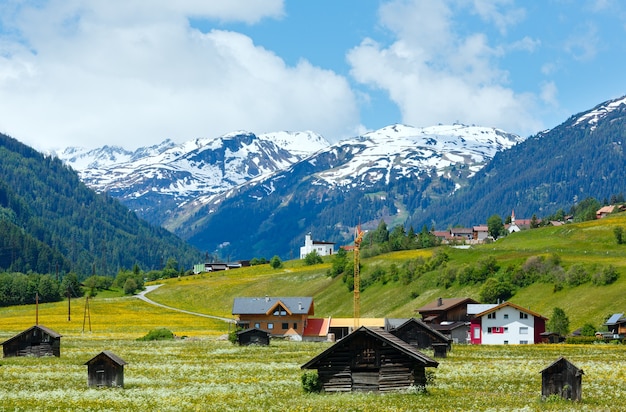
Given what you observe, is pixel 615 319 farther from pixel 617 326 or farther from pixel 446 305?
pixel 446 305

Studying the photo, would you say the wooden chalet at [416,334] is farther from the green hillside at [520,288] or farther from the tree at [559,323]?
the green hillside at [520,288]

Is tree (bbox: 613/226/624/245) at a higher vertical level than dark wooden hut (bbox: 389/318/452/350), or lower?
higher

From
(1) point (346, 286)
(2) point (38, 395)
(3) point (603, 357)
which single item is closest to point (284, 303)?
(1) point (346, 286)

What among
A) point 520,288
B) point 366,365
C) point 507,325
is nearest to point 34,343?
point 366,365

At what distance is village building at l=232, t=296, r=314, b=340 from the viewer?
133 m

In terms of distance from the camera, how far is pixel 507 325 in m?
118

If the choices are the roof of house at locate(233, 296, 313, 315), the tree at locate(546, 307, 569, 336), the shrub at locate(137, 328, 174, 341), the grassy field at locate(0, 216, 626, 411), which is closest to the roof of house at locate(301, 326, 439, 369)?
the grassy field at locate(0, 216, 626, 411)

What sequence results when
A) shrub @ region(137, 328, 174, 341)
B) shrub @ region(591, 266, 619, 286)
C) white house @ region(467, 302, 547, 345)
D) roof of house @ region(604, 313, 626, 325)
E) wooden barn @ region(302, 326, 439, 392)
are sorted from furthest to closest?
shrub @ region(591, 266, 619, 286), white house @ region(467, 302, 547, 345), shrub @ region(137, 328, 174, 341), roof of house @ region(604, 313, 626, 325), wooden barn @ region(302, 326, 439, 392)

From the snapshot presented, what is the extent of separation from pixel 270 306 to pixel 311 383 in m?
89.7

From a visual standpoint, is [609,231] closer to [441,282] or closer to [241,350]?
[441,282]

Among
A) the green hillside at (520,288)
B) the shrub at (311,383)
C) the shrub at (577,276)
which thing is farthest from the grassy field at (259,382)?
the shrub at (577,276)

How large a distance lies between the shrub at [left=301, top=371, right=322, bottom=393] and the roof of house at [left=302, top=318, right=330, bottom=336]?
82.5m

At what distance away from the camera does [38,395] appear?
156ft

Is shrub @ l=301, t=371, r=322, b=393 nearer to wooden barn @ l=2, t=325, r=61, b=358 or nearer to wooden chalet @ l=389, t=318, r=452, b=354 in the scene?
wooden barn @ l=2, t=325, r=61, b=358
